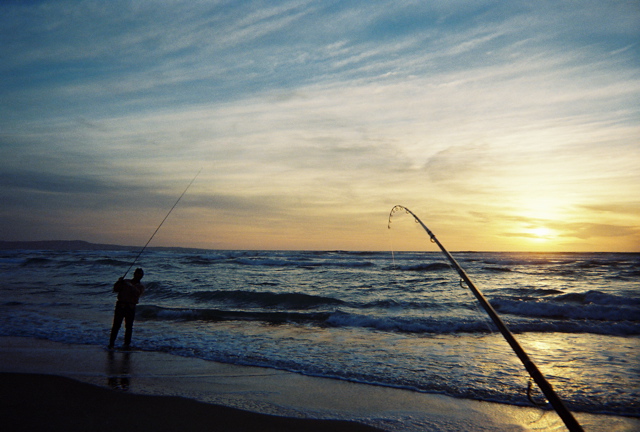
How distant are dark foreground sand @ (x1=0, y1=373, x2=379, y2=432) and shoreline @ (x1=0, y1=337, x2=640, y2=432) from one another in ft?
0.04

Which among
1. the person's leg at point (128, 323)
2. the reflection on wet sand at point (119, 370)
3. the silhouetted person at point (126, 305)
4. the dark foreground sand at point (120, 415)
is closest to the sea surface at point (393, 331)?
the person's leg at point (128, 323)

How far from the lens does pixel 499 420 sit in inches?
182

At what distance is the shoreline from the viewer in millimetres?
4453

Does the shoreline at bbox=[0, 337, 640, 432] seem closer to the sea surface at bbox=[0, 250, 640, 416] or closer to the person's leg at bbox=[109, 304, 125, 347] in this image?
the sea surface at bbox=[0, 250, 640, 416]

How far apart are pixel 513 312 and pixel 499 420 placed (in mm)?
9505

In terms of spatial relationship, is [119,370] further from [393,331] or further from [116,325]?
[393,331]

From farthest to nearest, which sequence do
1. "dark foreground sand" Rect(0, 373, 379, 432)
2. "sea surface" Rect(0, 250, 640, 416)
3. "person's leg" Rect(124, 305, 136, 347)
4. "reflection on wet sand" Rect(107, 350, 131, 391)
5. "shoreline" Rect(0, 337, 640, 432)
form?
"person's leg" Rect(124, 305, 136, 347) → "sea surface" Rect(0, 250, 640, 416) → "reflection on wet sand" Rect(107, 350, 131, 391) → "shoreline" Rect(0, 337, 640, 432) → "dark foreground sand" Rect(0, 373, 379, 432)

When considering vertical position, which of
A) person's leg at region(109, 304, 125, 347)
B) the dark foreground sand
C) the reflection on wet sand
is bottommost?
the reflection on wet sand

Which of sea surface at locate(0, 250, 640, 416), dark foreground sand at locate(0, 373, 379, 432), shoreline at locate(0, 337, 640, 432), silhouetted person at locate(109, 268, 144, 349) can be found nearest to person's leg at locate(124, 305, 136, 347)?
silhouetted person at locate(109, 268, 144, 349)

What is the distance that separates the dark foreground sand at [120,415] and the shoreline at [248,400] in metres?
0.01

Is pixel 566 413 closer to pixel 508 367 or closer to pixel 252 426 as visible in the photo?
pixel 252 426

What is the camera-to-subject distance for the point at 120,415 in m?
4.46

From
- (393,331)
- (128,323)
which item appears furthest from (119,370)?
(393,331)

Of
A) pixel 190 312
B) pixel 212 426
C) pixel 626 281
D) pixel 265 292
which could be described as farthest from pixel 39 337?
pixel 626 281
